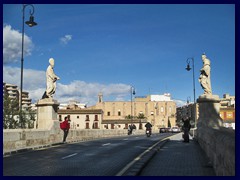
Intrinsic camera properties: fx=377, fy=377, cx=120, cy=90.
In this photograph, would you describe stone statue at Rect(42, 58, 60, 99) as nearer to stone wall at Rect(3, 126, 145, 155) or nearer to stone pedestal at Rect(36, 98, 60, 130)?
stone pedestal at Rect(36, 98, 60, 130)

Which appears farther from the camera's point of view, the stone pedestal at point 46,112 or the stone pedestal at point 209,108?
the stone pedestal at point 46,112

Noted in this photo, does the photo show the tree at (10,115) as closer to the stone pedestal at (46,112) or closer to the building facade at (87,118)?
the stone pedestal at (46,112)

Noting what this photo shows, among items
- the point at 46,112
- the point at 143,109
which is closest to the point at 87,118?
the point at 143,109

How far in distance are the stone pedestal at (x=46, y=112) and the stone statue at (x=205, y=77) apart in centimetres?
889

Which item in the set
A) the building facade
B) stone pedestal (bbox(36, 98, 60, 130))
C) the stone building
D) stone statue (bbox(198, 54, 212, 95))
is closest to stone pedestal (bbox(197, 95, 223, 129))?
stone statue (bbox(198, 54, 212, 95))

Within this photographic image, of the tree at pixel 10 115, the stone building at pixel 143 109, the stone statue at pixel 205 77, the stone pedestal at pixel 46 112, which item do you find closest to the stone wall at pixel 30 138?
the stone pedestal at pixel 46 112

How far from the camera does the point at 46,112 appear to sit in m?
22.7

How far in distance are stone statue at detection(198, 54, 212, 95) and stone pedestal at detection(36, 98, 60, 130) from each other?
889 centimetres

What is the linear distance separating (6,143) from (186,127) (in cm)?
1151

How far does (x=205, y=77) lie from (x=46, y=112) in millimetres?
9659

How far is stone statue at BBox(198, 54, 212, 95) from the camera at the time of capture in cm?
2136

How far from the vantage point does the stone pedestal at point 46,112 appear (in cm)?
2259
